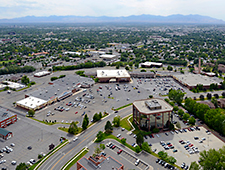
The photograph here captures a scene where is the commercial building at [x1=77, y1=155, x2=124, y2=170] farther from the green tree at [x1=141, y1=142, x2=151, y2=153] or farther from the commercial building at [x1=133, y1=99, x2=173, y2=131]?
the commercial building at [x1=133, y1=99, x2=173, y2=131]

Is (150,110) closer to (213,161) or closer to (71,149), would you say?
(213,161)

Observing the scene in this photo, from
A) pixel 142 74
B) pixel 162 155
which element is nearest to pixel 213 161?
pixel 162 155

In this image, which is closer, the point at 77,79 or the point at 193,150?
the point at 193,150

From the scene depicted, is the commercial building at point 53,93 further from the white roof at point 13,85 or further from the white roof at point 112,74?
the white roof at point 13,85

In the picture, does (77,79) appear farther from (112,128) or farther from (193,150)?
(193,150)

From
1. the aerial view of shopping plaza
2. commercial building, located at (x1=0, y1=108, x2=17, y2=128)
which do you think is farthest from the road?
commercial building, located at (x1=0, y1=108, x2=17, y2=128)

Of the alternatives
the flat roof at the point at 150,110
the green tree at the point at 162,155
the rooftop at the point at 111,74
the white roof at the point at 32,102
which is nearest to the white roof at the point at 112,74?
the rooftop at the point at 111,74

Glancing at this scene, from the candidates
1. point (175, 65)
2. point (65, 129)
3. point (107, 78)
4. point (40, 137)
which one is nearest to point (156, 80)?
point (107, 78)

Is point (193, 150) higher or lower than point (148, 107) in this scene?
lower
